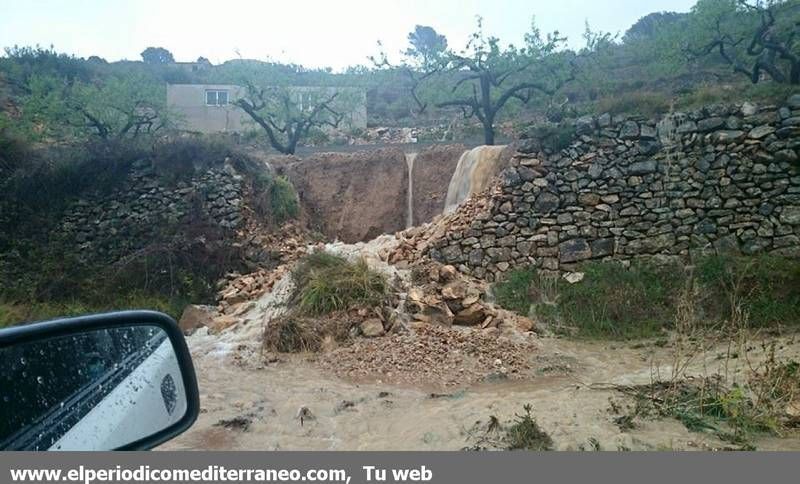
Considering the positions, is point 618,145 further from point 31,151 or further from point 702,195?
point 31,151

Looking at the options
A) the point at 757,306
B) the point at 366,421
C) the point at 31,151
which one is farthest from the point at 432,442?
the point at 31,151

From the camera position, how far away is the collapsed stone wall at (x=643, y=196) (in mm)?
10031

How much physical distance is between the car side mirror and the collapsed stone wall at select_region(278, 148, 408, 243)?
12.7 m

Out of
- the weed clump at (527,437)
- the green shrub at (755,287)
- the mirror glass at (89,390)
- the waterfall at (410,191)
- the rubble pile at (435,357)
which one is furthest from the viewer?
the waterfall at (410,191)

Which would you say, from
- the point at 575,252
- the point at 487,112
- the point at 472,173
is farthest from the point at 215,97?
the point at 575,252

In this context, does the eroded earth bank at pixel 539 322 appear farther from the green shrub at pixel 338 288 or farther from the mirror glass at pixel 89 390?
the mirror glass at pixel 89 390

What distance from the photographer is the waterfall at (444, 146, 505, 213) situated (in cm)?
1288

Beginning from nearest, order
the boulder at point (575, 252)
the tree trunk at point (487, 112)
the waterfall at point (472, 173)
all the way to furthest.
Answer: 1. the boulder at point (575, 252)
2. the waterfall at point (472, 173)
3. the tree trunk at point (487, 112)

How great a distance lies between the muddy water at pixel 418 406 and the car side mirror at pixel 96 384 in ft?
9.27

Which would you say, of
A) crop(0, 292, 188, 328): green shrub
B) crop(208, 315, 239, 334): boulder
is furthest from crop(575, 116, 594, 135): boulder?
crop(0, 292, 188, 328): green shrub

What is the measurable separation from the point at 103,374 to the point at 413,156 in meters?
14.3

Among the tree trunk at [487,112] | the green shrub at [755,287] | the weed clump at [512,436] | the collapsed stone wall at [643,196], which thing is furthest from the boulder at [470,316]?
the tree trunk at [487,112]

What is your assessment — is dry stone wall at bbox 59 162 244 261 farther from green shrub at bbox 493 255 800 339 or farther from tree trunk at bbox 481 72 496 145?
tree trunk at bbox 481 72 496 145

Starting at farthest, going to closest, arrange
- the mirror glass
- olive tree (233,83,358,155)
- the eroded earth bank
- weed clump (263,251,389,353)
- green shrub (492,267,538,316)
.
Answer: olive tree (233,83,358,155)
green shrub (492,267,538,316)
weed clump (263,251,389,353)
the eroded earth bank
the mirror glass
